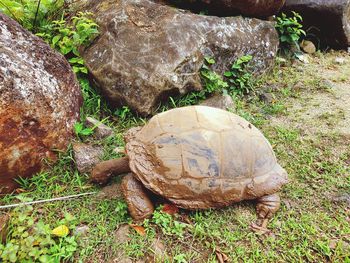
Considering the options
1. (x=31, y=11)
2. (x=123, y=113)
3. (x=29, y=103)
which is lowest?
(x=123, y=113)

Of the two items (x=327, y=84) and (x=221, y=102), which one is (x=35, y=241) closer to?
(x=221, y=102)

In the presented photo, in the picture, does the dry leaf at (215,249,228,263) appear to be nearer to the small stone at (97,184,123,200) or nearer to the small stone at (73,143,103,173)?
the small stone at (97,184,123,200)

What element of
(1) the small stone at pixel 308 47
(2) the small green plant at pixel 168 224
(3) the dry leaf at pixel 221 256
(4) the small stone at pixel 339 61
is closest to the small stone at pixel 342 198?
(3) the dry leaf at pixel 221 256

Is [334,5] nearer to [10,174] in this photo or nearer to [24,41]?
[24,41]

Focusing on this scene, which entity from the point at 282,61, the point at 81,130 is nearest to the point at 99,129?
the point at 81,130

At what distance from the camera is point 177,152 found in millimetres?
2881

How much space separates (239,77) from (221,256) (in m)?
3.05

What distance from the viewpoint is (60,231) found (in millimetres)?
2725

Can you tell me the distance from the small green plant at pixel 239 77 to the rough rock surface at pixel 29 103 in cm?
249

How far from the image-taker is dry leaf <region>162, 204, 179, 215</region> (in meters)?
2.97

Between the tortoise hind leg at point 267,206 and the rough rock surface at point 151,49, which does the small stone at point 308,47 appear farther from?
the tortoise hind leg at point 267,206

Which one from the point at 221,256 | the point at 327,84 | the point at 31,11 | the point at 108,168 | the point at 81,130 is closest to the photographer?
the point at 221,256

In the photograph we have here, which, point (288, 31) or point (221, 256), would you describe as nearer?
point (221, 256)

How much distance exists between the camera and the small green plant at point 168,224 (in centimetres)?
282
